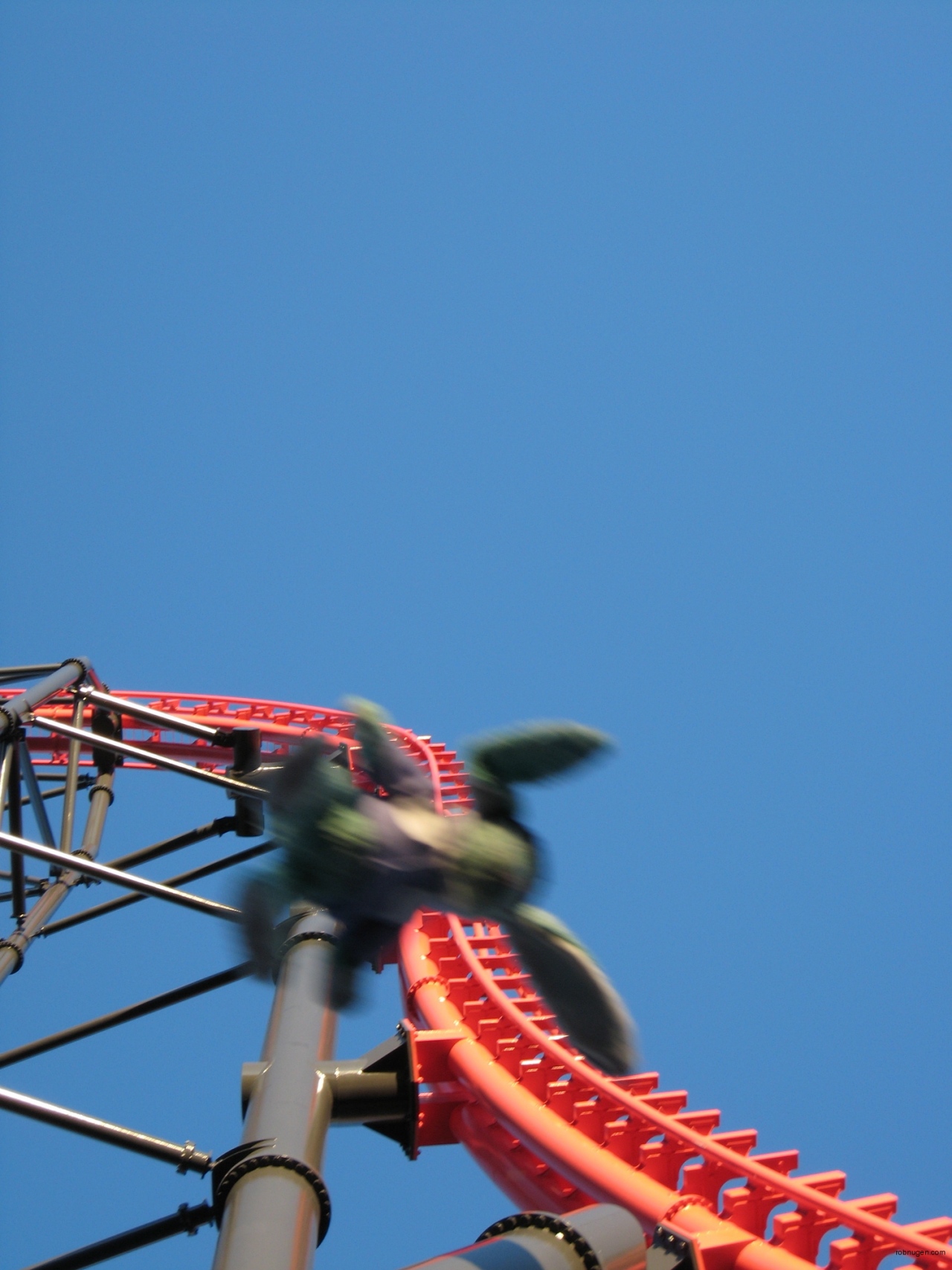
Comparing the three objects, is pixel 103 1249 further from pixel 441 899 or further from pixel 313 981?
pixel 441 899

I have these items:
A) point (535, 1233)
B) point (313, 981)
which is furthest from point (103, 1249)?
point (535, 1233)

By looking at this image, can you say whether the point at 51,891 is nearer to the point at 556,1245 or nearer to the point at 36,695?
the point at 36,695

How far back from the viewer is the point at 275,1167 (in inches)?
121

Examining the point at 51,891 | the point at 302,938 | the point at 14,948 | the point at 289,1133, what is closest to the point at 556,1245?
the point at 289,1133

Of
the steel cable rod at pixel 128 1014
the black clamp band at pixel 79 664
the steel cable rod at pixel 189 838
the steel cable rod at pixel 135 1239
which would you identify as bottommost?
the steel cable rod at pixel 135 1239

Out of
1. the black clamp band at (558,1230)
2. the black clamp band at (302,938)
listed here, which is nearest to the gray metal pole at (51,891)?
the black clamp band at (302,938)

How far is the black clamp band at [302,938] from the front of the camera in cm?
421

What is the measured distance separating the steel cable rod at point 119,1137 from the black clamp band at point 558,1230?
76.1 inches

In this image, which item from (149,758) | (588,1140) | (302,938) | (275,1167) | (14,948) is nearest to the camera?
(275,1167)

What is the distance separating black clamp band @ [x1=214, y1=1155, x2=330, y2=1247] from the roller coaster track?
3.61 feet

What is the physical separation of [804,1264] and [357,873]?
2.74 m

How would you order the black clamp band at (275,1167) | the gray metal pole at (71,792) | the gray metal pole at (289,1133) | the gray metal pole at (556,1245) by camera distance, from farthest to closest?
the gray metal pole at (71,792) → the black clamp band at (275,1167) → the gray metal pole at (289,1133) → the gray metal pole at (556,1245)

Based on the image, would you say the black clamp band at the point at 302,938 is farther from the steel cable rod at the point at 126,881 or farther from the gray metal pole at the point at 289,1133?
the steel cable rod at the point at 126,881

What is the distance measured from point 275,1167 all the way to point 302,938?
48.1 inches
